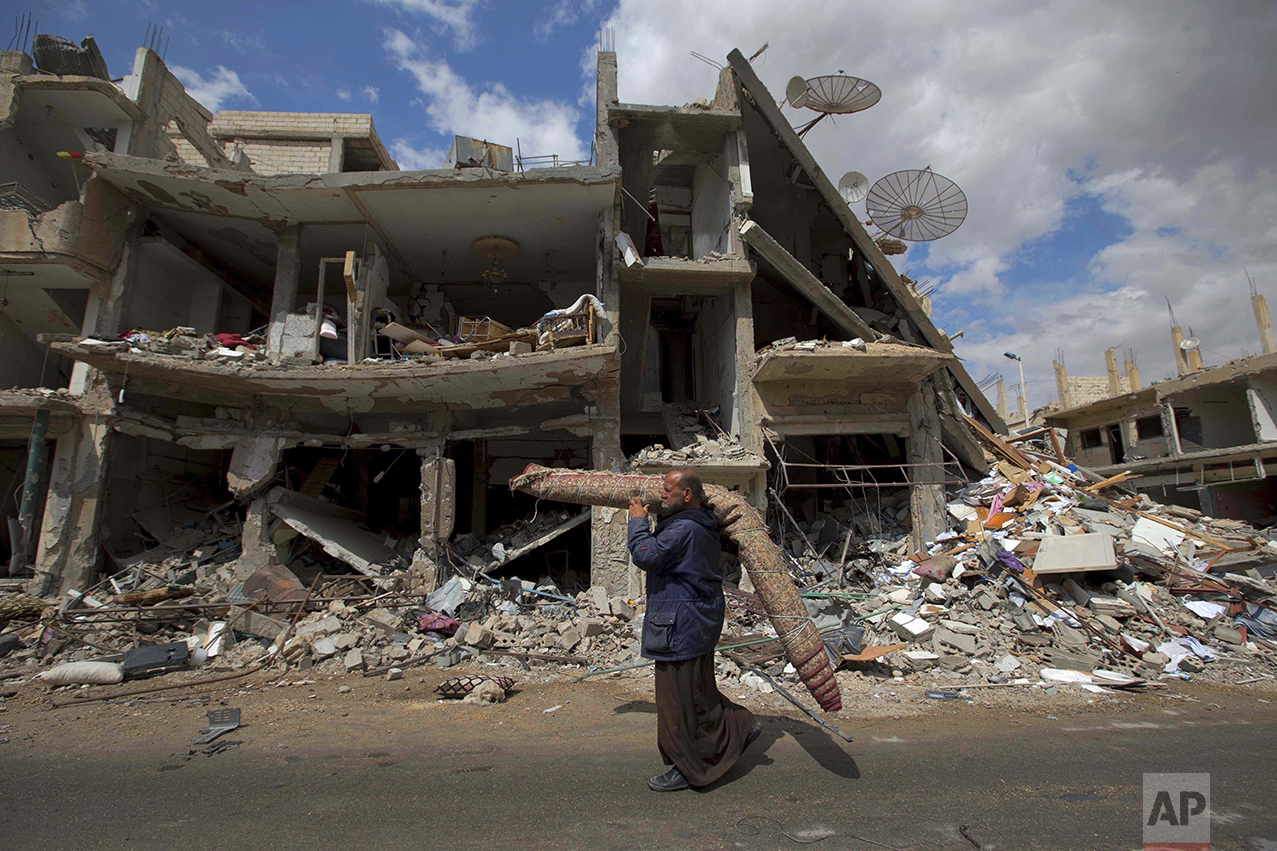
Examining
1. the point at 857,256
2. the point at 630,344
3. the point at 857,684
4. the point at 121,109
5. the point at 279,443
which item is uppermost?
the point at 121,109

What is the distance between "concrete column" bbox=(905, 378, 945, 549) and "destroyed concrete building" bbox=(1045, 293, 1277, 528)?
8520mm

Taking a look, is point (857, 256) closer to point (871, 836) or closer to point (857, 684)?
point (857, 684)

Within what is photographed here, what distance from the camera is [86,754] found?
448 cm

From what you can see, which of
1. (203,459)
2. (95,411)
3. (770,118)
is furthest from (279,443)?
(770,118)

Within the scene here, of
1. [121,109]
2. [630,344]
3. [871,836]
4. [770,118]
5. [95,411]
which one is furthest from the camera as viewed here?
[630,344]

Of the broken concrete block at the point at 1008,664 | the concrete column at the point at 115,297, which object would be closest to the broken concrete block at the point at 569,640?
the broken concrete block at the point at 1008,664

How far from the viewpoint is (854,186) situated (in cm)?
1572

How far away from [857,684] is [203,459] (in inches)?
528

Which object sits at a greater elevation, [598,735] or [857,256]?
[857,256]

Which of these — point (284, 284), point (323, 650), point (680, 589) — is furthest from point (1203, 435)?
point (284, 284)

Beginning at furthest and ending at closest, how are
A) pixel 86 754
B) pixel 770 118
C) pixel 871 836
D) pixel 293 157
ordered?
pixel 293 157
pixel 770 118
pixel 86 754
pixel 871 836

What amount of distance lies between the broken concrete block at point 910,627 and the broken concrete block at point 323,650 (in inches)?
295

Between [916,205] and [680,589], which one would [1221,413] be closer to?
[916,205]

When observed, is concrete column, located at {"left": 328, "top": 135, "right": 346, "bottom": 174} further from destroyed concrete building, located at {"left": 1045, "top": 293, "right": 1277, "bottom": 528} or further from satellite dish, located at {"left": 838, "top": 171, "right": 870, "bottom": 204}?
destroyed concrete building, located at {"left": 1045, "top": 293, "right": 1277, "bottom": 528}
